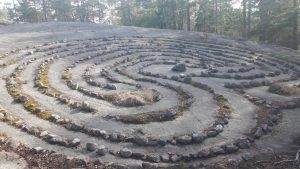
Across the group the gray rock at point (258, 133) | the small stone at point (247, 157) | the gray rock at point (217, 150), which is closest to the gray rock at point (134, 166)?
the gray rock at point (217, 150)

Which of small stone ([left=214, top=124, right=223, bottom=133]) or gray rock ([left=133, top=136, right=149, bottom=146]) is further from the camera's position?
small stone ([left=214, top=124, right=223, bottom=133])

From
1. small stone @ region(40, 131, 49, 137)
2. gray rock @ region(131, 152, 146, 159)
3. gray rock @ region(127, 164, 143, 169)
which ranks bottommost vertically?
gray rock @ region(127, 164, 143, 169)

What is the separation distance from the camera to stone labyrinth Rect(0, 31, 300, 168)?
18.9 m

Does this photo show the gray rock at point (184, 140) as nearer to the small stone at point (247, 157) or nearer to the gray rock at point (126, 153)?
the small stone at point (247, 157)

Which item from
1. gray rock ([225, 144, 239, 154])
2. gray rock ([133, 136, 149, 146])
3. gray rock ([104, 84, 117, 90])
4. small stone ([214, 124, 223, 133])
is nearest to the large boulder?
gray rock ([104, 84, 117, 90])

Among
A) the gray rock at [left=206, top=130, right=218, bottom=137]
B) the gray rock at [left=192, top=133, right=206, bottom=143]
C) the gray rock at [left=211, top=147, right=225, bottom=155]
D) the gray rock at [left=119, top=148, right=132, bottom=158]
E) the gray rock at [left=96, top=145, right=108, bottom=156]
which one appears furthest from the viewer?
the gray rock at [left=206, top=130, right=218, bottom=137]

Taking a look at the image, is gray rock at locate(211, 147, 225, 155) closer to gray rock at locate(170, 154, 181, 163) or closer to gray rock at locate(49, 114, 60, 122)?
gray rock at locate(170, 154, 181, 163)

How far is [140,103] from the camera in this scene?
25781 millimetres

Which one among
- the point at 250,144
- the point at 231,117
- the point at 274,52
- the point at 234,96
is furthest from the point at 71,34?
the point at 250,144

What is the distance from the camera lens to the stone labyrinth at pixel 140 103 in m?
18.9

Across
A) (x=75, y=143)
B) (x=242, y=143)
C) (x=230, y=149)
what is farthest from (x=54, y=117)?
(x=242, y=143)

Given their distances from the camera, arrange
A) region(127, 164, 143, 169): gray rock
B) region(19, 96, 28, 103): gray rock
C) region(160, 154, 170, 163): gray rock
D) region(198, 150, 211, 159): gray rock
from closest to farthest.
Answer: region(127, 164, 143, 169): gray rock
region(160, 154, 170, 163): gray rock
region(198, 150, 211, 159): gray rock
region(19, 96, 28, 103): gray rock

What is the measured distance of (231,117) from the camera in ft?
78.0

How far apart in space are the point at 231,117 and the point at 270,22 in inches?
1461
